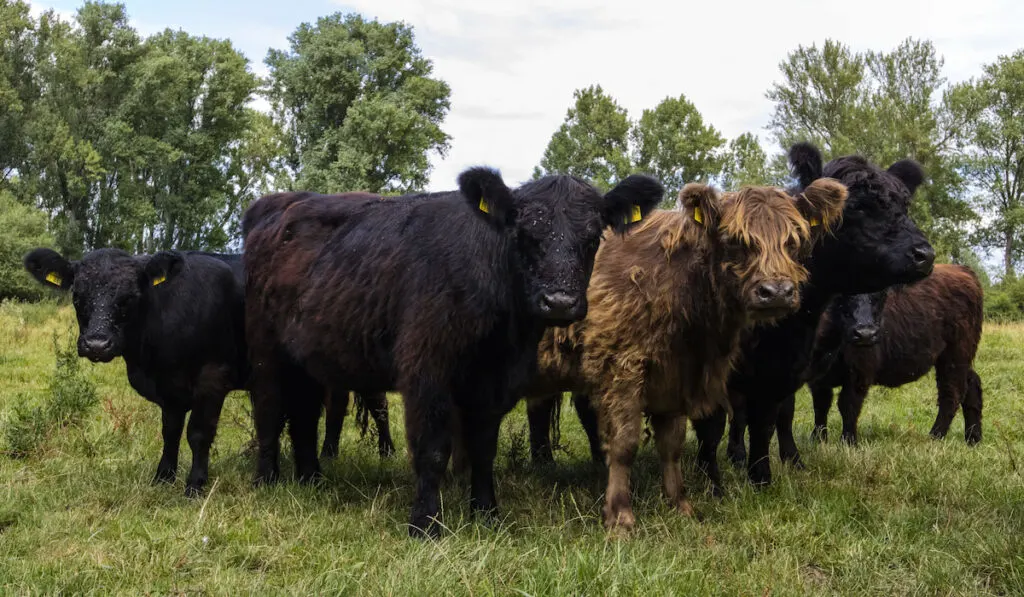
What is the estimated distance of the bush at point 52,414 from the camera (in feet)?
23.0

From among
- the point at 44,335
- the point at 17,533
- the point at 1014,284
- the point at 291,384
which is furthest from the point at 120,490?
the point at 1014,284

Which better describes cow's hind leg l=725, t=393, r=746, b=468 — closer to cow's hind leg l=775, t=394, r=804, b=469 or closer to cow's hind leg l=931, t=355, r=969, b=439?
cow's hind leg l=775, t=394, r=804, b=469

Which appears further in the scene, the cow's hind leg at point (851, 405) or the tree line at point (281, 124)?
the tree line at point (281, 124)

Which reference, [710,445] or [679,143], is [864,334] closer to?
[710,445]

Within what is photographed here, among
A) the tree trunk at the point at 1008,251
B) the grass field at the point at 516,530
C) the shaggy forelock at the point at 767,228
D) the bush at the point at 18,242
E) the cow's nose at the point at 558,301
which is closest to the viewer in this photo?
the grass field at the point at 516,530

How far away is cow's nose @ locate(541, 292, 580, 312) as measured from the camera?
450 cm

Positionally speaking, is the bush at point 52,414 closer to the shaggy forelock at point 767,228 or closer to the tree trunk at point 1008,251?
the shaggy forelock at point 767,228

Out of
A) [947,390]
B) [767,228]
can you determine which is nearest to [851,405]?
[947,390]

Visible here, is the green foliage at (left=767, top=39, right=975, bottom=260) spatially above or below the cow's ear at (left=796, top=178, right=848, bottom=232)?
above

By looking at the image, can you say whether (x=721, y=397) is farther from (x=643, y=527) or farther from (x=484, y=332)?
(x=484, y=332)

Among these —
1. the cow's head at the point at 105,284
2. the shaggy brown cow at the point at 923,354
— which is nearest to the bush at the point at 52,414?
the cow's head at the point at 105,284

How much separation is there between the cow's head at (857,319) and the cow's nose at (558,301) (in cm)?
322

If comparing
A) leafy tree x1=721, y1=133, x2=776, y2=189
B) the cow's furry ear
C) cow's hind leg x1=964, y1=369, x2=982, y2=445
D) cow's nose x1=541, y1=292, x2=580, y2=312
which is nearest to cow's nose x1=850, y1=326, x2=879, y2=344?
the cow's furry ear

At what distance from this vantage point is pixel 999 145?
43.1 metres
